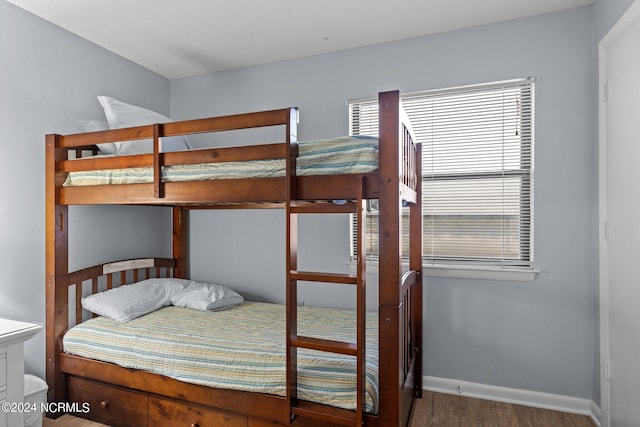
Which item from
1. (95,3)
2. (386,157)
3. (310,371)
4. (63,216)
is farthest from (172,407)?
(95,3)

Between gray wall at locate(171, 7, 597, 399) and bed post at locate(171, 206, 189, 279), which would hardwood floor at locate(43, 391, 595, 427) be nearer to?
gray wall at locate(171, 7, 597, 399)

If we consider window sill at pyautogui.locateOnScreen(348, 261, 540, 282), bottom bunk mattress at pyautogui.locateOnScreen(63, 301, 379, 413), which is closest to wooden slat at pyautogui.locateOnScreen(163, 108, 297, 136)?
bottom bunk mattress at pyautogui.locateOnScreen(63, 301, 379, 413)

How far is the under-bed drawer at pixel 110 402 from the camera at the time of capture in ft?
6.77

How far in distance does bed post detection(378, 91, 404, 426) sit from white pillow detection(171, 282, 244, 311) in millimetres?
1529

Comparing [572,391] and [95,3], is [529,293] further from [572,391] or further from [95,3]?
[95,3]

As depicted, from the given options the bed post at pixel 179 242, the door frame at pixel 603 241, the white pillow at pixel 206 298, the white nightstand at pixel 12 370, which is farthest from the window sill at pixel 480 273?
the white nightstand at pixel 12 370

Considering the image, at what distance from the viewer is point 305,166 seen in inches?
66.7

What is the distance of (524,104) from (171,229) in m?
3.06

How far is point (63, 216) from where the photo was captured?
2309 millimetres

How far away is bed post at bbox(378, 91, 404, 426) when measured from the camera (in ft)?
5.02

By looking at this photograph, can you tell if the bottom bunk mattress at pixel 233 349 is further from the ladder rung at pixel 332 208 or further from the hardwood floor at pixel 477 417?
the ladder rung at pixel 332 208

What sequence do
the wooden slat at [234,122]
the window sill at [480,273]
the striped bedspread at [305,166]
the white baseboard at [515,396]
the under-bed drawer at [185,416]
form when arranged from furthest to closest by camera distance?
the window sill at [480,273] → the white baseboard at [515,396] → the under-bed drawer at [185,416] → the wooden slat at [234,122] → the striped bedspread at [305,166]

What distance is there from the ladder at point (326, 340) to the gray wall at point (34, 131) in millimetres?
1835

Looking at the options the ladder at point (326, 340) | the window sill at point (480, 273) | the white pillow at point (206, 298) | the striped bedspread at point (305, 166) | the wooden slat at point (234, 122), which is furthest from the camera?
the white pillow at point (206, 298)
